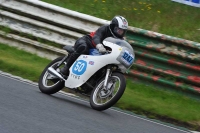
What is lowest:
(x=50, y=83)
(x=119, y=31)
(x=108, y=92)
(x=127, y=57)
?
(x=50, y=83)

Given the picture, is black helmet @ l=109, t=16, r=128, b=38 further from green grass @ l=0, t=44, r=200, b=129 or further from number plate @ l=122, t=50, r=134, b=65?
green grass @ l=0, t=44, r=200, b=129

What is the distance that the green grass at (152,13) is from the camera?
1244 centimetres

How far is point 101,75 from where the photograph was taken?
9328 mm

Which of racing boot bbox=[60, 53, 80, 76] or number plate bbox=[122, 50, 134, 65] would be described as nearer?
number plate bbox=[122, 50, 134, 65]

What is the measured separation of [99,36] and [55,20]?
351 centimetres

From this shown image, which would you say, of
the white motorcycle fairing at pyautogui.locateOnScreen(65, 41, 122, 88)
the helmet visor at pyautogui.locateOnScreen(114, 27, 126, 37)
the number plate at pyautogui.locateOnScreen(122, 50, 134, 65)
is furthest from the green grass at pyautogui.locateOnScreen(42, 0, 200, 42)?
the white motorcycle fairing at pyautogui.locateOnScreen(65, 41, 122, 88)

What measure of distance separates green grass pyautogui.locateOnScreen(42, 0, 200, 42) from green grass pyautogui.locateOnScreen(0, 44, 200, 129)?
6.12ft

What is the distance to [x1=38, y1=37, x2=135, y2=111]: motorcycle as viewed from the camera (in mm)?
8820

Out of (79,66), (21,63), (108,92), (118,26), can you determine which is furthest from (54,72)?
(21,63)

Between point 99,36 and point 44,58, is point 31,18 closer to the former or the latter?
point 44,58

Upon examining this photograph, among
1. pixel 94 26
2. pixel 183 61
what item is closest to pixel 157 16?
pixel 94 26

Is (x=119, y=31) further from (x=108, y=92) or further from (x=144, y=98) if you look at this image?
(x=144, y=98)

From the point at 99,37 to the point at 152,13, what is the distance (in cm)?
411

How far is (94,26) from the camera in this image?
39.4 feet
